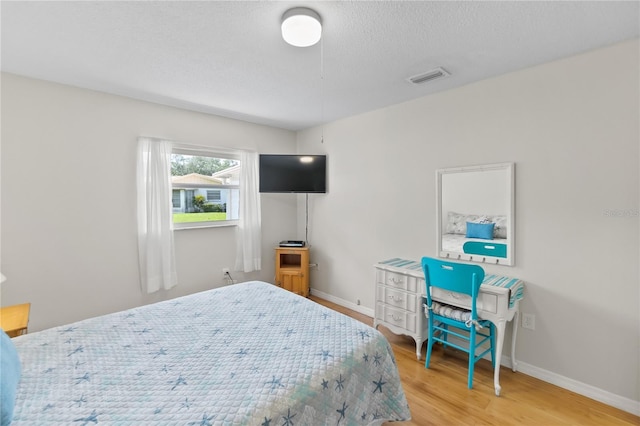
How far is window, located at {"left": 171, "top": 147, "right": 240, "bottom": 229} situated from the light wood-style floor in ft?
8.84

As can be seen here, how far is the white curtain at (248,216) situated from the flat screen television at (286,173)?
0.50 ft

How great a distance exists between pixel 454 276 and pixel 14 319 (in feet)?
10.4

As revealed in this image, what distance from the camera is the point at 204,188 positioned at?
3.53 metres

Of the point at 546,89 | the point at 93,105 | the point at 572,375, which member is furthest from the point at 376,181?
the point at 93,105

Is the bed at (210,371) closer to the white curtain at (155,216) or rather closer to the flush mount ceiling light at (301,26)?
the white curtain at (155,216)

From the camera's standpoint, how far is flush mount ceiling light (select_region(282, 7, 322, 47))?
153 centimetres

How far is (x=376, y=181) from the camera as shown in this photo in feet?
10.8

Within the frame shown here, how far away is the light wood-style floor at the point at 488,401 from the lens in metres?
1.81

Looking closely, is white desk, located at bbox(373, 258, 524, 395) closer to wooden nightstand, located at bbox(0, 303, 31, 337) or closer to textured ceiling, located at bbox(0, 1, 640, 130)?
textured ceiling, located at bbox(0, 1, 640, 130)

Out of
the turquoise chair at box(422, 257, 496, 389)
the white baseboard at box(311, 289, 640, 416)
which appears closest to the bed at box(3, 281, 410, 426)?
the turquoise chair at box(422, 257, 496, 389)

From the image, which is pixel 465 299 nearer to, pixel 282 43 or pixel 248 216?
pixel 282 43

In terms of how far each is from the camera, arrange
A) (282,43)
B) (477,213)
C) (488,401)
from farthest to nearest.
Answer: (477,213) < (488,401) < (282,43)

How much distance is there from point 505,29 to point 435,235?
5.60ft

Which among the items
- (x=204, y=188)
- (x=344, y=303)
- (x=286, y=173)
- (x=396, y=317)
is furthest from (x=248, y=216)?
(x=396, y=317)
